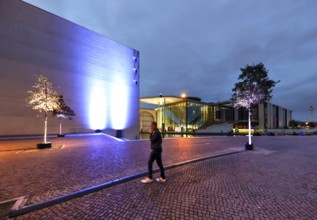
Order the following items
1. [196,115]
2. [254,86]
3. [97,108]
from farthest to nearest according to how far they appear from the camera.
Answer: [196,115], [97,108], [254,86]

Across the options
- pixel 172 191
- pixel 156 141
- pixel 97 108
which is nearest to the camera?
pixel 172 191

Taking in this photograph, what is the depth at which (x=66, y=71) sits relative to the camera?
1103 inches

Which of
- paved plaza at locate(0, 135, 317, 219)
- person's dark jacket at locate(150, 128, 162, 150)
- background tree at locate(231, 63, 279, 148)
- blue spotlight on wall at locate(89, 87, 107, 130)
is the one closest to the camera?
paved plaza at locate(0, 135, 317, 219)

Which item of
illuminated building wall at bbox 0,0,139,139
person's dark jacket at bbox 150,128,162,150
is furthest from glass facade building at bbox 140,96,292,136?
person's dark jacket at bbox 150,128,162,150

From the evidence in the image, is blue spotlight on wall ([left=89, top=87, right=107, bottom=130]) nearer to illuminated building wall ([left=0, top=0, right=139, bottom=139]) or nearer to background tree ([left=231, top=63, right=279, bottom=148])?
illuminated building wall ([left=0, top=0, right=139, bottom=139])

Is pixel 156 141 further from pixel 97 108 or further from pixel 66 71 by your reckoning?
pixel 97 108

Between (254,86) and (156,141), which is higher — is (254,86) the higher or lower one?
the higher one

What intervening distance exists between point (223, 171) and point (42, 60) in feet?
90.6

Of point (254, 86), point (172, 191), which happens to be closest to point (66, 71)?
point (254, 86)

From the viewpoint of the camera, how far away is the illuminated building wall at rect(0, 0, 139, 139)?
75.7 ft

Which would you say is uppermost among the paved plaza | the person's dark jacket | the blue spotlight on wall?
the blue spotlight on wall

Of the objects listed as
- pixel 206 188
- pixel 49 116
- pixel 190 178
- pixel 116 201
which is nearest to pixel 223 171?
pixel 190 178

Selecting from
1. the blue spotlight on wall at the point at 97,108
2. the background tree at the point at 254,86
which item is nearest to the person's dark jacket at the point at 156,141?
the background tree at the point at 254,86

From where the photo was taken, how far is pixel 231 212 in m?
3.65
